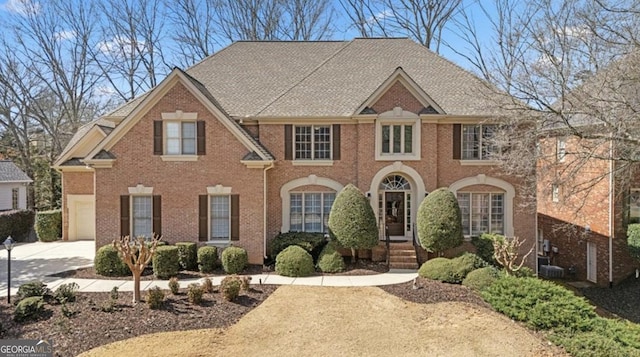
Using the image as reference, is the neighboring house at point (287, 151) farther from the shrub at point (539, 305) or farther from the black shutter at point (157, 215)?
the shrub at point (539, 305)

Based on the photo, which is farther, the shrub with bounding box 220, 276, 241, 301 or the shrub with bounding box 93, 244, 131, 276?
the shrub with bounding box 93, 244, 131, 276

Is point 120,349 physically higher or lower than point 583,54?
lower

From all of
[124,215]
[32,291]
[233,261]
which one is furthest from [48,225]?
[233,261]

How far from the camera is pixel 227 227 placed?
14.7 metres

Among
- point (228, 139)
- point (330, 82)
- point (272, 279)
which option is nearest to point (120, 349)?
point (272, 279)

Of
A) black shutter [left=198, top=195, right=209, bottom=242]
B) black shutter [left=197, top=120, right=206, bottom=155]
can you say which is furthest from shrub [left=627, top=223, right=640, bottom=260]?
black shutter [left=197, top=120, right=206, bottom=155]

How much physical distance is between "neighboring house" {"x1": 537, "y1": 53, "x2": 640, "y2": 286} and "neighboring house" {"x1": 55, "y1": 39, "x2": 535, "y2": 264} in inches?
114

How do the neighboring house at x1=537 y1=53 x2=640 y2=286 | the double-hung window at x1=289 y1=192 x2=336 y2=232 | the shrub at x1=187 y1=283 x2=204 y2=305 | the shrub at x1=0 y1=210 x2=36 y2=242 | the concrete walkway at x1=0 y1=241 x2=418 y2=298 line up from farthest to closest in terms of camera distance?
the shrub at x1=0 y1=210 x2=36 y2=242
the double-hung window at x1=289 y1=192 x2=336 y2=232
the concrete walkway at x1=0 y1=241 x2=418 y2=298
the neighboring house at x1=537 y1=53 x2=640 y2=286
the shrub at x1=187 y1=283 x2=204 y2=305

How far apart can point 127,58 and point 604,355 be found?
36523 millimetres

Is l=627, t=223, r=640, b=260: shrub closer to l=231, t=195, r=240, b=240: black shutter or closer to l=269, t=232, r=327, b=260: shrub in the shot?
l=269, t=232, r=327, b=260: shrub

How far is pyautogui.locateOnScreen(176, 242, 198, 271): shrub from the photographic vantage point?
13.6m

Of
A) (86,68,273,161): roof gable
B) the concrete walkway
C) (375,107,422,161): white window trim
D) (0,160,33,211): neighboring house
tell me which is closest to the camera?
the concrete walkway

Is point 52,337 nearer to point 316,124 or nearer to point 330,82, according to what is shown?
point 316,124

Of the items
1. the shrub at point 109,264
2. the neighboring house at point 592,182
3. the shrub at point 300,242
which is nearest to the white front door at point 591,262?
the neighboring house at point 592,182
